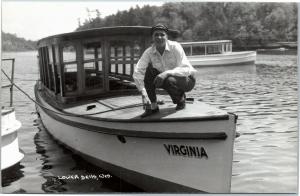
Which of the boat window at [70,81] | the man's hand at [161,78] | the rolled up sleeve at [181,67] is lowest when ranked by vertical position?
the boat window at [70,81]

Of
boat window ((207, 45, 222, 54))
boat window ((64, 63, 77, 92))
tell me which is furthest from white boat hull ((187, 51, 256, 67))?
boat window ((64, 63, 77, 92))

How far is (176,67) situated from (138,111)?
1.18m

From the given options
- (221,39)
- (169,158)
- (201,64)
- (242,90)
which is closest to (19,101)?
(242,90)

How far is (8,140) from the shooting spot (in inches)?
257

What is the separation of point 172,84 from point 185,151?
41.4 inches

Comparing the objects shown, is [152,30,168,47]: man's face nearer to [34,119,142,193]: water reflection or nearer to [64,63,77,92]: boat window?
[34,119,142,193]: water reflection

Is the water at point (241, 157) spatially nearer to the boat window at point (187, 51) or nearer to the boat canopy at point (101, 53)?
the boat canopy at point (101, 53)

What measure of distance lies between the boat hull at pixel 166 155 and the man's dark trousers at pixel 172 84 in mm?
568

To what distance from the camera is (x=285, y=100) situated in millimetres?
13133

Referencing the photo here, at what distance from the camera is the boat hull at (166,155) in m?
5.47

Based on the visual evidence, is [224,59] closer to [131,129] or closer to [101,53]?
[101,53]

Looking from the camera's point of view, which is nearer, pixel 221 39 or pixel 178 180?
pixel 178 180

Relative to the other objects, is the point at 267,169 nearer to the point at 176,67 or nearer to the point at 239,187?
the point at 239,187

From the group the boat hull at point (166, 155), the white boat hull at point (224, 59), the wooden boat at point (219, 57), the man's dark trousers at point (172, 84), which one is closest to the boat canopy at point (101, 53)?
the boat hull at point (166, 155)
